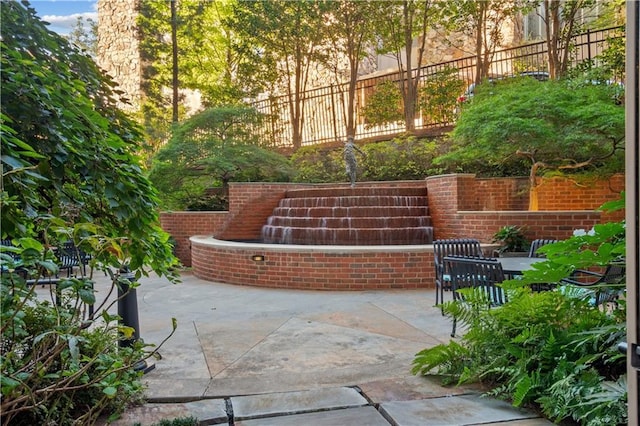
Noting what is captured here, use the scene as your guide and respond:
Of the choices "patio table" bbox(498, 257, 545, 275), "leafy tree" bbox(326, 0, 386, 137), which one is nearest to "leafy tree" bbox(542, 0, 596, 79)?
"leafy tree" bbox(326, 0, 386, 137)

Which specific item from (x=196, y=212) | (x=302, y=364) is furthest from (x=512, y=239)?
(x=196, y=212)

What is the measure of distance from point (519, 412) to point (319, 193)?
7.19 meters

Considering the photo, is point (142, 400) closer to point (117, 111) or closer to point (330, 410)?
point (330, 410)

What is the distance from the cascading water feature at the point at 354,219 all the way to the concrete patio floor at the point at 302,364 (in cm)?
184

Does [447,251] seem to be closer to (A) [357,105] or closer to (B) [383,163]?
(B) [383,163]

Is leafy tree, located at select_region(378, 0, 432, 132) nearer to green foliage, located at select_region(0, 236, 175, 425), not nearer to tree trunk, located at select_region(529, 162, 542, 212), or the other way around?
tree trunk, located at select_region(529, 162, 542, 212)

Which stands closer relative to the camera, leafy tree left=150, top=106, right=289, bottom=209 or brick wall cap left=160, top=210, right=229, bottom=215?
brick wall cap left=160, top=210, right=229, bottom=215

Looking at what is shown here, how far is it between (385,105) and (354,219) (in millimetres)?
6662

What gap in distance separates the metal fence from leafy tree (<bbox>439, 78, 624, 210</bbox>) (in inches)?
196

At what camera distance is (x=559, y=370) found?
2354mm

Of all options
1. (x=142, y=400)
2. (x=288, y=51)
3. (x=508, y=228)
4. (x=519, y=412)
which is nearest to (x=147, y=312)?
(x=142, y=400)

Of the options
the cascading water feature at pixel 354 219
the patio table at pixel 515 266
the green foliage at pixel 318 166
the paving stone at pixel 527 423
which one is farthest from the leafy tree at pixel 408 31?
the paving stone at pixel 527 423

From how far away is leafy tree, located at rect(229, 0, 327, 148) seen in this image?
1358 cm

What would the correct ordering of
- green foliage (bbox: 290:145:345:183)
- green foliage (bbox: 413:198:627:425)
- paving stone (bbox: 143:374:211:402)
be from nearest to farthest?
green foliage (bbox: 413:198:627:425), paving stone (bbox: 143:374:211:402), green foliage (bbox: 290:145:345:183)
